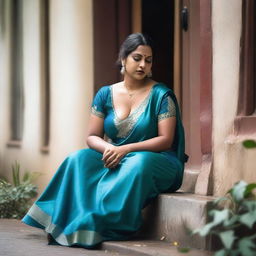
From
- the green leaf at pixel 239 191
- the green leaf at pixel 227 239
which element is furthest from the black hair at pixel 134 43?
the green leaf at pixel 227 239

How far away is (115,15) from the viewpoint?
30.0 feet

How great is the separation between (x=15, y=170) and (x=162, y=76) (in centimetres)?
228

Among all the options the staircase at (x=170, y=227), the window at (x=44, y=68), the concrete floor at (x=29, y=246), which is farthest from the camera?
the window at (x=44, y=68)

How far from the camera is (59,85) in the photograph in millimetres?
9633

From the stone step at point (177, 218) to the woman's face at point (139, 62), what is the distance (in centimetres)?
94

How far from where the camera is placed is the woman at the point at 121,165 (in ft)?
21.7

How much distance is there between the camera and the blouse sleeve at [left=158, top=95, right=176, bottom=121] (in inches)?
270

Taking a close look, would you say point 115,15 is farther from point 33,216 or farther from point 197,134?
point 33,216

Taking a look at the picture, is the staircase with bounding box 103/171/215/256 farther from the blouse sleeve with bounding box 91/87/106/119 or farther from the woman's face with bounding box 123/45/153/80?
the woman's face with bounding box 123/45/153/80

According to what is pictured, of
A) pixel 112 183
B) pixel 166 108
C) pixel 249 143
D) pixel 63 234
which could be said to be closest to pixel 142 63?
pixel 166 108

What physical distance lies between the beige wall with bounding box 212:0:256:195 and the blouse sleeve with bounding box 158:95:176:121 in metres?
0.31

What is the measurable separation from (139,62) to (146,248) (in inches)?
58.5

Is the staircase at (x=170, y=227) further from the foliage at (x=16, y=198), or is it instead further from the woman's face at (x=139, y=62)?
the foliage at (x=16, y=198)

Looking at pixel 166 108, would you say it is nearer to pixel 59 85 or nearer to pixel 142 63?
pixel 142 63
